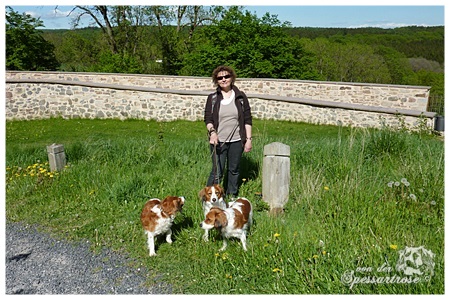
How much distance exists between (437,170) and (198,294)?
11.8 feet

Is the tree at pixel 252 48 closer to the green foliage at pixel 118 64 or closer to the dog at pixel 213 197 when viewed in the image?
the green foliage at pixel 118 64

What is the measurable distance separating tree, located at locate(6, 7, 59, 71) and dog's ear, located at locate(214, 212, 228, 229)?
2268 cm

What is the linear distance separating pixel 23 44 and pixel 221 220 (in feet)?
76.4

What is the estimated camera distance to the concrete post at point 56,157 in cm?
667

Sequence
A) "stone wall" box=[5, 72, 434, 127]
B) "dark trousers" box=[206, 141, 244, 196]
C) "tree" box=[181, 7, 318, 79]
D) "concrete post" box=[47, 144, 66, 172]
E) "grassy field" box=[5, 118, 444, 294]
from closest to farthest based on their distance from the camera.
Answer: "grassy field" box=[5, 118, 444, 294]
"dark trousers" box=[206, 141, 244, 196]
"concrete post" box=[47, 144, 66, 172]
"stone wall" box=[5, 72, 434, 127]
"tree" box=[181, 7, 318, 79]

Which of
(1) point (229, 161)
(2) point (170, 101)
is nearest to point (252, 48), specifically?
(2) point (170, 101)

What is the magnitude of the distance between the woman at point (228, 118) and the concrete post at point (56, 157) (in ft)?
10.3

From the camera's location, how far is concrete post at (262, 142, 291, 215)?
187 inches

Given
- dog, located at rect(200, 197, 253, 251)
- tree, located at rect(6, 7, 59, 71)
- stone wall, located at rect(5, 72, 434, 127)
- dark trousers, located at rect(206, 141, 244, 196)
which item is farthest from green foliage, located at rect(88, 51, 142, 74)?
dog, located at rect(200, 197, 253, 251)

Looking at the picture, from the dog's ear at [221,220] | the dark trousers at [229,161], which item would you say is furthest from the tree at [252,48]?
the dog's ear at [221,220]

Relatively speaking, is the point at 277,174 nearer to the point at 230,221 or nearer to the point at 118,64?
the point at 230,221

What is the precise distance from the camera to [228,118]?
4.87 m

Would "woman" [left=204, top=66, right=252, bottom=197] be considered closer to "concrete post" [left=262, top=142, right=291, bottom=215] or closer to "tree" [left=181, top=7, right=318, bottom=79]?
"concrete post" [left=262, top=142, right=291, bottom=215]

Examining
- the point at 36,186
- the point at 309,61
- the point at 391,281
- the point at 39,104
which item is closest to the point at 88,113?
the point at 39,104
